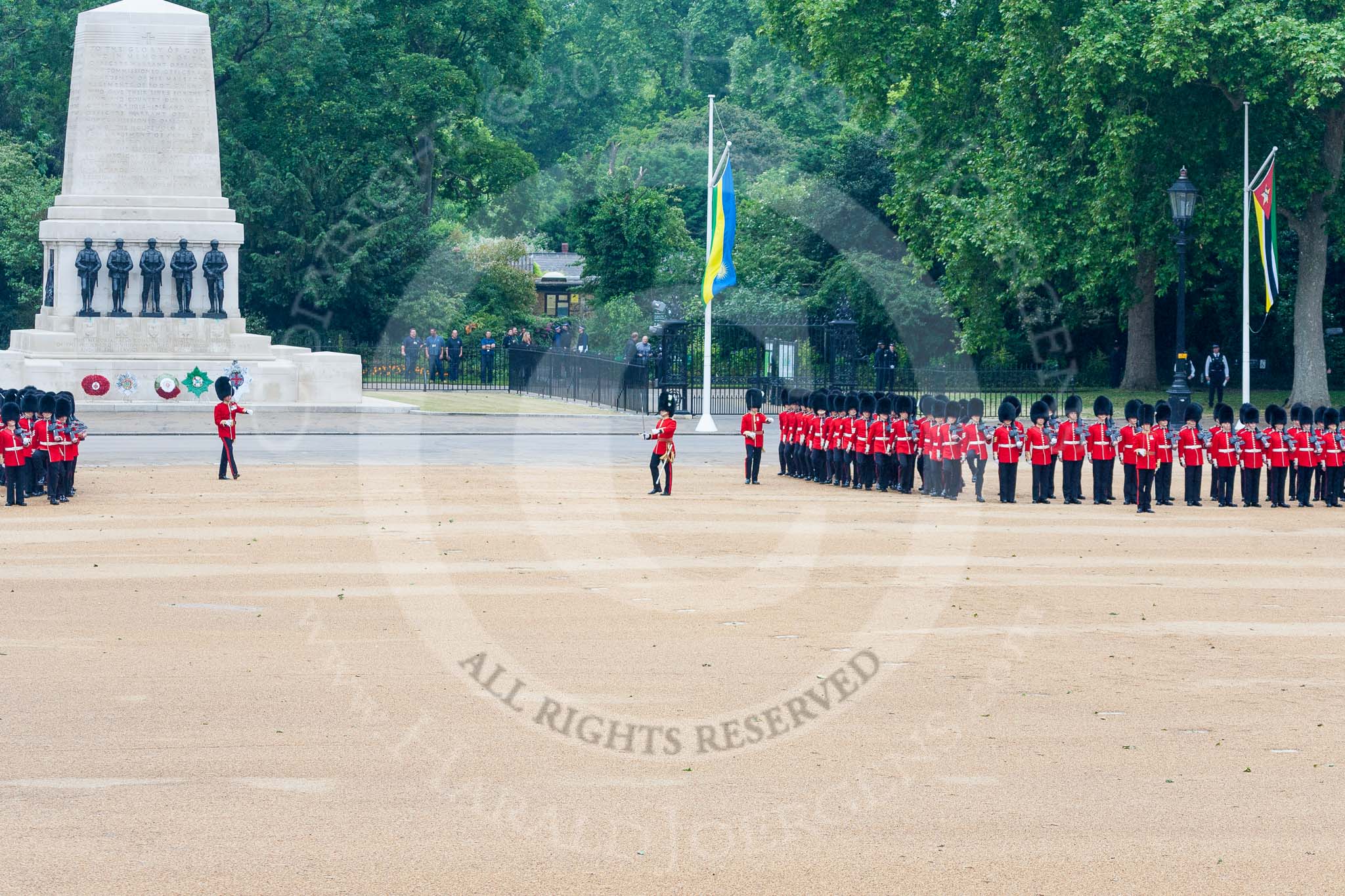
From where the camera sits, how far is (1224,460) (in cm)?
2225

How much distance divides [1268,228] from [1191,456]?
13.3m

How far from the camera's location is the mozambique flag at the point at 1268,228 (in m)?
33.7

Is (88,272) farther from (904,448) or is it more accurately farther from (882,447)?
(904,448)

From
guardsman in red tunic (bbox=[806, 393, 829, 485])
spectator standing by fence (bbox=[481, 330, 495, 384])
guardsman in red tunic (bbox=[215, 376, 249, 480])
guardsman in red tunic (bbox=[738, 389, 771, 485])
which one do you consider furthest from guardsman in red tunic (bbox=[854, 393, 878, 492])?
spectator standing by fence (bbox=[481, 330, 495, 384])

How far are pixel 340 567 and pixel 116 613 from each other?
273 cm

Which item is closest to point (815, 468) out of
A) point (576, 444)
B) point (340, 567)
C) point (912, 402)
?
point (912, 402)

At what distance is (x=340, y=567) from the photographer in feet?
51.6

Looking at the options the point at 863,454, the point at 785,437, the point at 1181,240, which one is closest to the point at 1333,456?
the point at 863,454

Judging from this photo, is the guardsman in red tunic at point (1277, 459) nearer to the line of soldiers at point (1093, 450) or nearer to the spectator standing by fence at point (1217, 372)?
the line of soldiers at point (1093, 450)

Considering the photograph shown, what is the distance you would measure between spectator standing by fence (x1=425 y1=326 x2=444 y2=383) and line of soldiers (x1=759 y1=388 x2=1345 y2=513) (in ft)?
82.7

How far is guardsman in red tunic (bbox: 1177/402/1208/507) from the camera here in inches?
878

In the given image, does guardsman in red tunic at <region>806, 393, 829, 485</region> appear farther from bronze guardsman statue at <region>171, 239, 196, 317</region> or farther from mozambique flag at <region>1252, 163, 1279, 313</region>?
bronze guardsman statue at <region>171, 239, 196, 317</region>

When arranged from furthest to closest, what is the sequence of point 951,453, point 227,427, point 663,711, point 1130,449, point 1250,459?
point 227,427 → point 951,453 → point 1250,459 → point 1130,449 → point 663,711

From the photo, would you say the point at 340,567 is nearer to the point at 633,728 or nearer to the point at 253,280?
the point at 633,728
